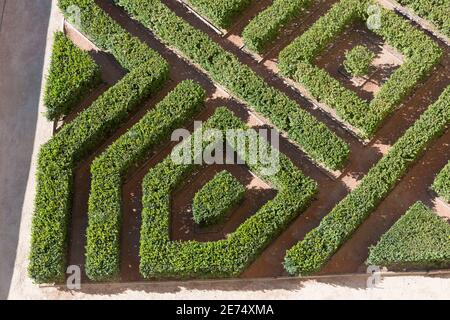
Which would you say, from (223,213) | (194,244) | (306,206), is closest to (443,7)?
(306,206)

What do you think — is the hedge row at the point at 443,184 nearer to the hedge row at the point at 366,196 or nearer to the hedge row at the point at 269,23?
the hedge row at the point at 366,196

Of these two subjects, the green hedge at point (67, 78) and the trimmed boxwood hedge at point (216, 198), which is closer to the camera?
the trimmed boxwood hedge at point (216, 198)

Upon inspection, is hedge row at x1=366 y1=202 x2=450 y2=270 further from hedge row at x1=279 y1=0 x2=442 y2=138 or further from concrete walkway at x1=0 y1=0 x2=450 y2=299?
hedge row at x1=279 y1=0 x2=442 y2=138

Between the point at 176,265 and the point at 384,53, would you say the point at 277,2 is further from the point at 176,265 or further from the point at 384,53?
the point at 176,265

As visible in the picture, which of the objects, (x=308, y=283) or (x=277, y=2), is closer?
(x=308, y=283)

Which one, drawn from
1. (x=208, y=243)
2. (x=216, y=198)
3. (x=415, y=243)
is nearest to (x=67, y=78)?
(x=216, y=198)

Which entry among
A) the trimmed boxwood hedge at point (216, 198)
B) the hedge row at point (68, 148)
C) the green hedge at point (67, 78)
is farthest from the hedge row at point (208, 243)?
the green hedge at point (67, 78)
